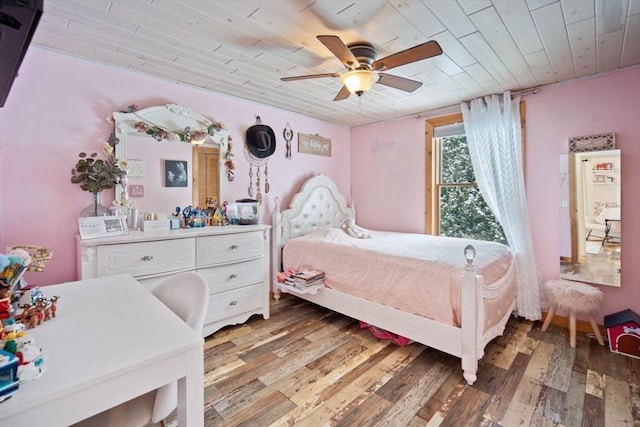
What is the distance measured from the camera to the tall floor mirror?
99.0 inches

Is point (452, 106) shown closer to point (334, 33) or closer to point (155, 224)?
point (334, 33)

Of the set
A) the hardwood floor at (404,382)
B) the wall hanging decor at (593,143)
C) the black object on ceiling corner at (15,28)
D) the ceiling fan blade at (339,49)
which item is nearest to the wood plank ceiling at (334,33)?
the ceiling fan blade at (339,49)

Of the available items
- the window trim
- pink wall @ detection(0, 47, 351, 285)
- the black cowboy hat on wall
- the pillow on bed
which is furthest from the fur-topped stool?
pink wall @ detection(0, 47, 351, 285)

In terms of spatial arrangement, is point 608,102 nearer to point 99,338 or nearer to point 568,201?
point 568,201

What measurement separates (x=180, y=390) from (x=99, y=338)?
301 millimetres

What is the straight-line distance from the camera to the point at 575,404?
1.75m

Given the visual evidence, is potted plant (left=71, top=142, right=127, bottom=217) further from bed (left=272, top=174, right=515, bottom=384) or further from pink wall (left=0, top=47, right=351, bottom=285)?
bed (left=272, top=174, right=515, bottom=384)

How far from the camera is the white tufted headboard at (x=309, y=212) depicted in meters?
3.45

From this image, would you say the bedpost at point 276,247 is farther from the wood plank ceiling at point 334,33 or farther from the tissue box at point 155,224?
the wood plank ceiling at point 334,33

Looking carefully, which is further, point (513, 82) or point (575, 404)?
point (513, 82)

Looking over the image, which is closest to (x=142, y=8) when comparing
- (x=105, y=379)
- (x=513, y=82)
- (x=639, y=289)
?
(x=105, y=379)

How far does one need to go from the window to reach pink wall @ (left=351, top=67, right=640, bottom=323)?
0.14 m

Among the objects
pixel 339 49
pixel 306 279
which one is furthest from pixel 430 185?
pixel 339 49

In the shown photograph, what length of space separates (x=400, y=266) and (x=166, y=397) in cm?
178
